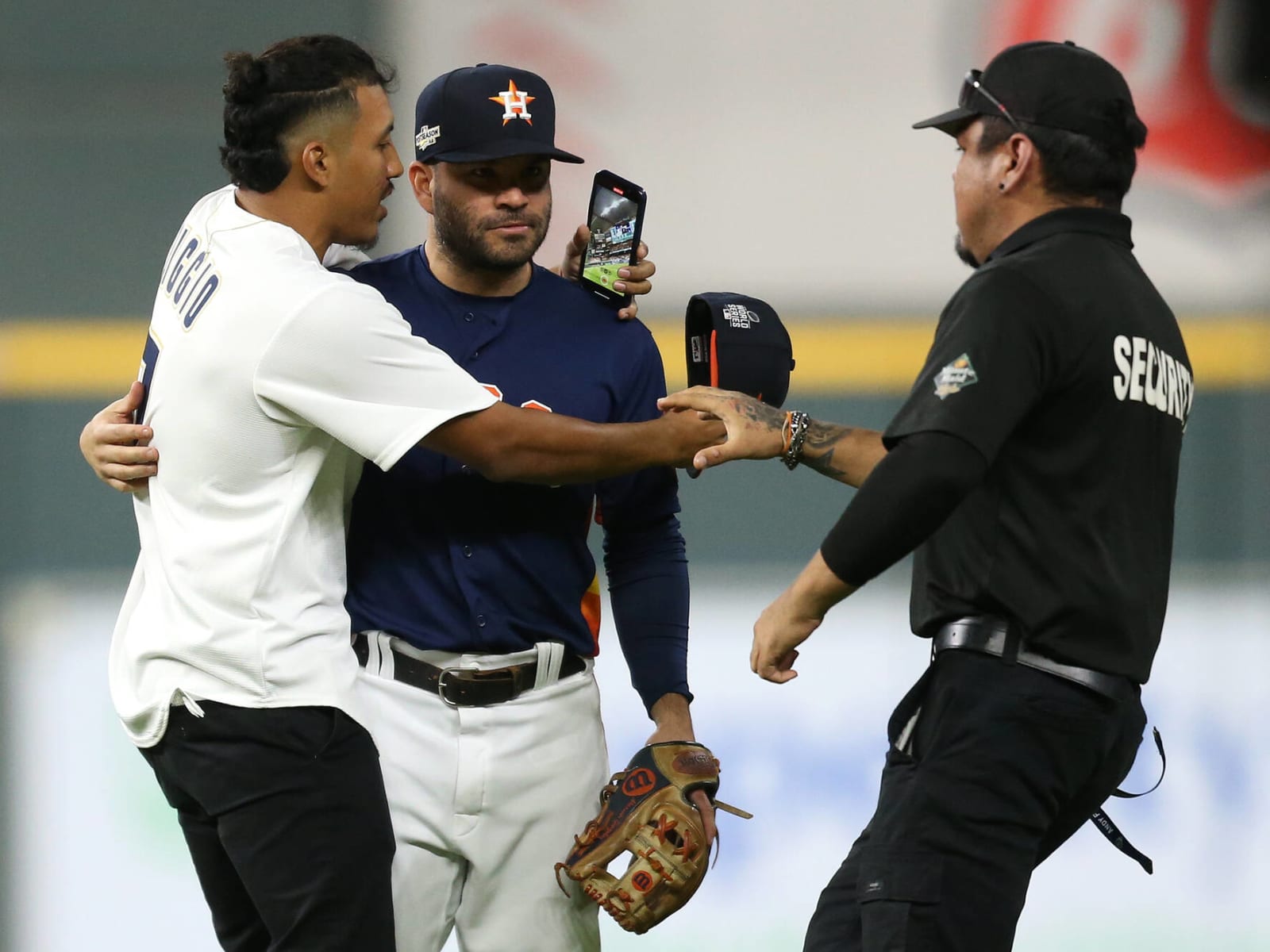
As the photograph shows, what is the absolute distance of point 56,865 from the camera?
395 cm

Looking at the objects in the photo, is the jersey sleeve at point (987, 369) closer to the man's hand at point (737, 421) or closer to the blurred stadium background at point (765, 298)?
the man's hand at point (737, 421)

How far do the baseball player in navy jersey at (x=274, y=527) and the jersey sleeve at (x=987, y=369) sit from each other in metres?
0.46

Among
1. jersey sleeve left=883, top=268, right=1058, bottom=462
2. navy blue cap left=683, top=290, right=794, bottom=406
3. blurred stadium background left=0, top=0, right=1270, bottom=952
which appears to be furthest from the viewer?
blurred stadium background left=0, top=0, right=1270, bottom=952

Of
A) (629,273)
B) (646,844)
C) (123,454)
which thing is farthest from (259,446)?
(646,844)

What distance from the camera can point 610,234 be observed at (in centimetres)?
224

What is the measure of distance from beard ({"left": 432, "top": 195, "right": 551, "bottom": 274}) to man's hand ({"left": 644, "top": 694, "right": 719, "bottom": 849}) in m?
0.72

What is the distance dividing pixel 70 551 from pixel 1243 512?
3352mm

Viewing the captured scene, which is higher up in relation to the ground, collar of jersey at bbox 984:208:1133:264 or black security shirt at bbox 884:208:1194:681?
collar of jersey at bbox 984:208:1133:264

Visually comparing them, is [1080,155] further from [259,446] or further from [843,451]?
[259,446]

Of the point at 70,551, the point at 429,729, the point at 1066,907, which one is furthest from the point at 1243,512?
the point at 70,551

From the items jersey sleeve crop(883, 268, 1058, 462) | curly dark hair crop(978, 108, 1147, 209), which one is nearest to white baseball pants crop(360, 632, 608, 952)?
jersey sleeve crop(883, 268, 1058, 462)

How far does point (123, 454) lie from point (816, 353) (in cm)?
246

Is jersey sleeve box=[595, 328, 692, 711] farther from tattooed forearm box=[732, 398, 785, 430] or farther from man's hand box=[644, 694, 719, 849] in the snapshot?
tattooed forearm box=[732, 398, 785, 430]

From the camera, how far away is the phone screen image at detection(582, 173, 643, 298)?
7.32 ft
